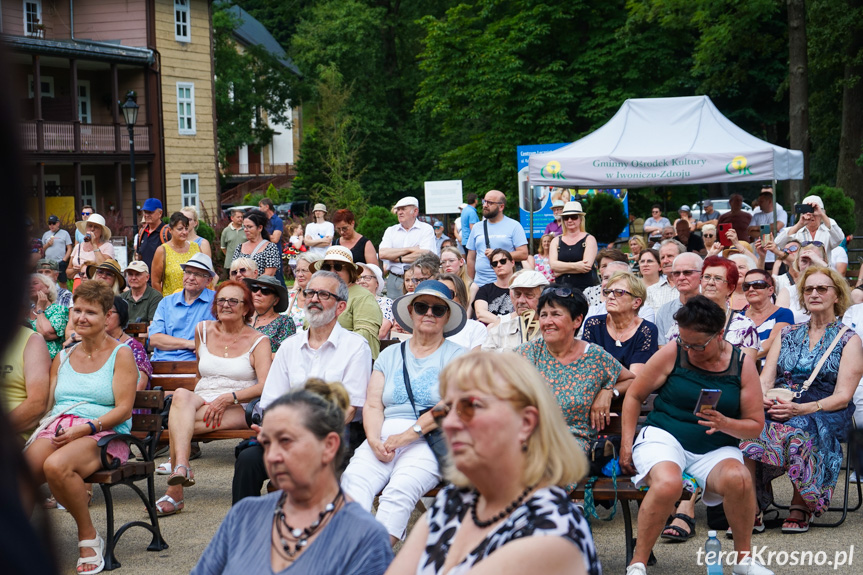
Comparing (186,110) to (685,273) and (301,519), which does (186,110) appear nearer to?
(685,273)

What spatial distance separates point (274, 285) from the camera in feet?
26.2

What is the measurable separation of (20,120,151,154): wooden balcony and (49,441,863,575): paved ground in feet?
89.5

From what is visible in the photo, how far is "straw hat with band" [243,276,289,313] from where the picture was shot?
7992 millimetres

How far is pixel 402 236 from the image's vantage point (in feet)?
39.4

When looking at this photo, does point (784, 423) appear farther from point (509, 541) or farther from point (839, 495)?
point (509, 541)

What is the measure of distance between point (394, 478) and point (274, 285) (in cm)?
278

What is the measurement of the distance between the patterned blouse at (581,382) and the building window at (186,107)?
34.0 meters

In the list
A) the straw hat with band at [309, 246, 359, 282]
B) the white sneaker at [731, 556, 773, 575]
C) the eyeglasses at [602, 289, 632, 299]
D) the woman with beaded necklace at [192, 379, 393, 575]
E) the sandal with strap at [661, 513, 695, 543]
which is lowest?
the sandal with strap at [661, 513, 695, 543]

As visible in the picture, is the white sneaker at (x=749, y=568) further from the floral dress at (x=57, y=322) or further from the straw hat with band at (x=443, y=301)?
the floral dress at (x=57, y=322)

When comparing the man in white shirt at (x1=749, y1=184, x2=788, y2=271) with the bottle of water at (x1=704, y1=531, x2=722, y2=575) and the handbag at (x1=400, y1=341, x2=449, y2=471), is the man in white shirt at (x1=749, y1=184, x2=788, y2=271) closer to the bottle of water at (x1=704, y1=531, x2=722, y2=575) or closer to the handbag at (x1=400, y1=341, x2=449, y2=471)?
the handbag at (x1=400, y1=341, x2=449, y2=471)

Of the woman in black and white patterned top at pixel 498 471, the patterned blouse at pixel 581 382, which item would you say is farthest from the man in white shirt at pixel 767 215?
the woman in black and white patterned top at pixel 498 471

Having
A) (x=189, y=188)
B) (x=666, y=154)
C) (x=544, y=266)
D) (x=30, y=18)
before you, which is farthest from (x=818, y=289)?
(x=189, y=188)

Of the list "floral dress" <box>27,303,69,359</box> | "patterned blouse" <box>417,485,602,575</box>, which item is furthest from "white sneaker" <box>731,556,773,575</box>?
"floral dress" <box>27,303,69,359</box>

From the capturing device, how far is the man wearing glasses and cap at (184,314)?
8406mm
